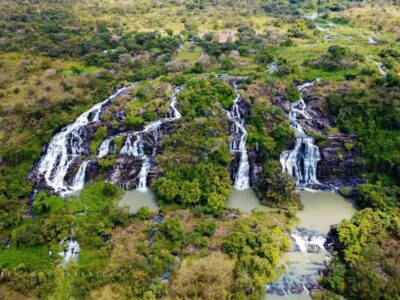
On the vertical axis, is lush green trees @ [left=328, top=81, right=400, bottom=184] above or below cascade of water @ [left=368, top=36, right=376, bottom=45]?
below

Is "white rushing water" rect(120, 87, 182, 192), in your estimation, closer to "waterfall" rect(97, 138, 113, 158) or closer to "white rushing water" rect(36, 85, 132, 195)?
"waterfall" rect(97, 138, 113, 158)

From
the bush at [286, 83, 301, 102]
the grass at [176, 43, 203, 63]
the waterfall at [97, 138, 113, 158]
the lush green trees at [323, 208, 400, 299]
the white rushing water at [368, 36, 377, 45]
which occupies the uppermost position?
the white rushing water at [368, 36, 377, 45]

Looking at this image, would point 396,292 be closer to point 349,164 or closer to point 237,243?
point 237,243

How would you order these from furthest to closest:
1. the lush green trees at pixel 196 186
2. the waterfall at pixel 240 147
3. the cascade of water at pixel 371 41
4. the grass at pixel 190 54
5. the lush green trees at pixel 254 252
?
the cascade of water at pixel 371 41, the grass at pixel 190 54, the waterfall at pixel 240 147, the lush green trees at pixel 196 186, the lush green trees at pixel 254 252

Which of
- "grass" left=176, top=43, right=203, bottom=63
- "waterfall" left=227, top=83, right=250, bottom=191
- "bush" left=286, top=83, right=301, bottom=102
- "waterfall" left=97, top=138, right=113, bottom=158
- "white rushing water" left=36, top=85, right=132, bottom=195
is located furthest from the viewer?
"grass" left=176, top=43, right=203, bottom=63

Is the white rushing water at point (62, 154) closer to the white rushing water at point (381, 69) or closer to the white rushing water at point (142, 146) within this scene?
the white rushing water at point (142, 146)

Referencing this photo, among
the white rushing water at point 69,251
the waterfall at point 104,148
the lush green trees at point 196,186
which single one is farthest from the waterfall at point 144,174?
the white rushing water at point 69,251

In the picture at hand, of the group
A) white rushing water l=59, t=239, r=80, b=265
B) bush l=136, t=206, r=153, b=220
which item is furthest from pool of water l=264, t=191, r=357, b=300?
white rushing water l=59, t=239, r=80, b=265
